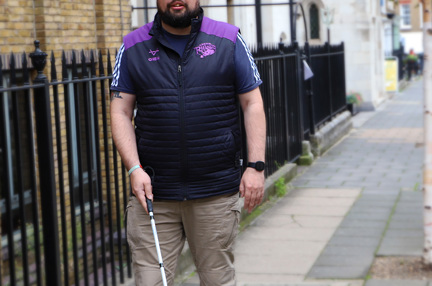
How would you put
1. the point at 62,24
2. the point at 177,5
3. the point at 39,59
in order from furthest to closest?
1. the point at 62,24
2. the point at 39,59
3. the point at 177,5

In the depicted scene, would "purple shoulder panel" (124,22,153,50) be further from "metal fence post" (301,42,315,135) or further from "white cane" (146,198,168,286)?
"metal fence post" (301,42,315,135)

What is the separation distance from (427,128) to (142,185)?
10.9 feet

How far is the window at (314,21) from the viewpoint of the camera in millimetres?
24375

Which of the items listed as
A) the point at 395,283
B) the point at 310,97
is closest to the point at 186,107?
the point at 395,283

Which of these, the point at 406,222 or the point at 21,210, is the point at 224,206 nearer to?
the point at 21,210

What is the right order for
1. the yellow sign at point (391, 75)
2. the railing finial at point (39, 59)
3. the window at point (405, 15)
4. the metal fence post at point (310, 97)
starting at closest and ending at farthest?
the railing finial at point (39, 59), the metal fence post at point (310, 97), the yellow sign at point (391, 75), the window at point (405, 15)

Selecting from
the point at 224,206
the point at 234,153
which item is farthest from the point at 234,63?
the point at 224,206

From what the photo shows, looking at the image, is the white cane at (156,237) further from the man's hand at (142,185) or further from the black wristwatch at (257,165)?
the black wristwatch at (257,165)

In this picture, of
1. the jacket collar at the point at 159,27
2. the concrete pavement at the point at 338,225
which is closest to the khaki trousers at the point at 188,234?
the jacket collar at the point at 159,27

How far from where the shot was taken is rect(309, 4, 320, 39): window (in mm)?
24375

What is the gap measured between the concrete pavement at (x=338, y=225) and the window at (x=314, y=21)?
1069 cm

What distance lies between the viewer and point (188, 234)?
422 cm

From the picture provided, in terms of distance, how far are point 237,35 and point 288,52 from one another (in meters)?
7.75

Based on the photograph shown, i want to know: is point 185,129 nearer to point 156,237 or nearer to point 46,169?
point 156,237
